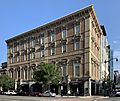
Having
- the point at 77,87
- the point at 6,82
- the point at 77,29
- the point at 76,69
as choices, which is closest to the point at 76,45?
the point at 77,29

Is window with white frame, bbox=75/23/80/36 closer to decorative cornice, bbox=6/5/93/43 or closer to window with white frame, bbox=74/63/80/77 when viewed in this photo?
decorative cornice, bbox=6/5/93/43

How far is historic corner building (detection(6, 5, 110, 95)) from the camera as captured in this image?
71688 millimetres

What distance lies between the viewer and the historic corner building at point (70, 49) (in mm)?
71688

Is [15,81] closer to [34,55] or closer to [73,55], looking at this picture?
[34,55]

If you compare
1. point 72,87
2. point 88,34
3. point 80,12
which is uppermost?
point 80,12

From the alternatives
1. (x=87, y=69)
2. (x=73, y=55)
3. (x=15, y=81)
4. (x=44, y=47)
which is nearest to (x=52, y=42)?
A: (x=44, y=47)

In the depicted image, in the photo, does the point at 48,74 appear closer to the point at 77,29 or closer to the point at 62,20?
the point at 77,29

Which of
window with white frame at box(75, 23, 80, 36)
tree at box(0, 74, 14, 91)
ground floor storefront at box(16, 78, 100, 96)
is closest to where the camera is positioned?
ground floor storefront at box(16, 78, 100, 96)

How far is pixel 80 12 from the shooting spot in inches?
2864

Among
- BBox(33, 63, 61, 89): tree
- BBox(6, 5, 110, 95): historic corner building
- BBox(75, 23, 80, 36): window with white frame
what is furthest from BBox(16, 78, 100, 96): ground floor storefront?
BBox(75, 23, 80, 36): window with white frame

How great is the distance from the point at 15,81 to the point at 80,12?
119 feet

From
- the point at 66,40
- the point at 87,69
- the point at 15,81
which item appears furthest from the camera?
the point at 15,81

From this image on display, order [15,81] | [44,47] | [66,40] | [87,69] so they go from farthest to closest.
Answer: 1. [15,81]
2. [44,47]
3. [66,40]
4. [87,69]

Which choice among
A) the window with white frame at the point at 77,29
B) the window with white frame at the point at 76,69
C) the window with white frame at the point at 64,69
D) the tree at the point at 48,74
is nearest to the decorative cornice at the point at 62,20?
the window with white frame at the point at 77,29
